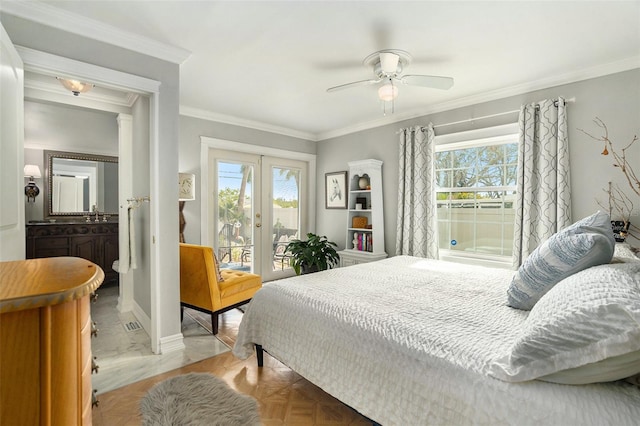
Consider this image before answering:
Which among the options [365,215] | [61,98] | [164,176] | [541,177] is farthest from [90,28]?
[541,177]

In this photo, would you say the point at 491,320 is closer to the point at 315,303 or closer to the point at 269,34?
the point at 315,303

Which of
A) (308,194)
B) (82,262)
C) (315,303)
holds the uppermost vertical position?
(308,194)

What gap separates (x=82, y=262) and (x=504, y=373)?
1.45 meters

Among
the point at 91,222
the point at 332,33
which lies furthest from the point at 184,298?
the point at 332,33

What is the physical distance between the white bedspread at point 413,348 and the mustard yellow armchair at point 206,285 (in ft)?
2.71

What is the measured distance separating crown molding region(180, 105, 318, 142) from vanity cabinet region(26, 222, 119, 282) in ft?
6.34

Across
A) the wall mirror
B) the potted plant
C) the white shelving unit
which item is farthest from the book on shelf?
the wall mirror

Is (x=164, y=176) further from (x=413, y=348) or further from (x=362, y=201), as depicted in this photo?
(x=362, y=201)

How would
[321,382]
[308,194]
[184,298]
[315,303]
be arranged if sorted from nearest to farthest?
1. [321,382]
2. [315,303]
3. [184,298]
4. [308,194]

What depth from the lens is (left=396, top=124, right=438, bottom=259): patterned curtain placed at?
3.77 meters

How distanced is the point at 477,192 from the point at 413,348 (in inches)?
115

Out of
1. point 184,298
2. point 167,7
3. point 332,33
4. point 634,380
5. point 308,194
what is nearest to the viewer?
point 634,380

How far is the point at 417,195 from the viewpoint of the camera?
3.86 m

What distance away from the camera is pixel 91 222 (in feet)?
13.7
